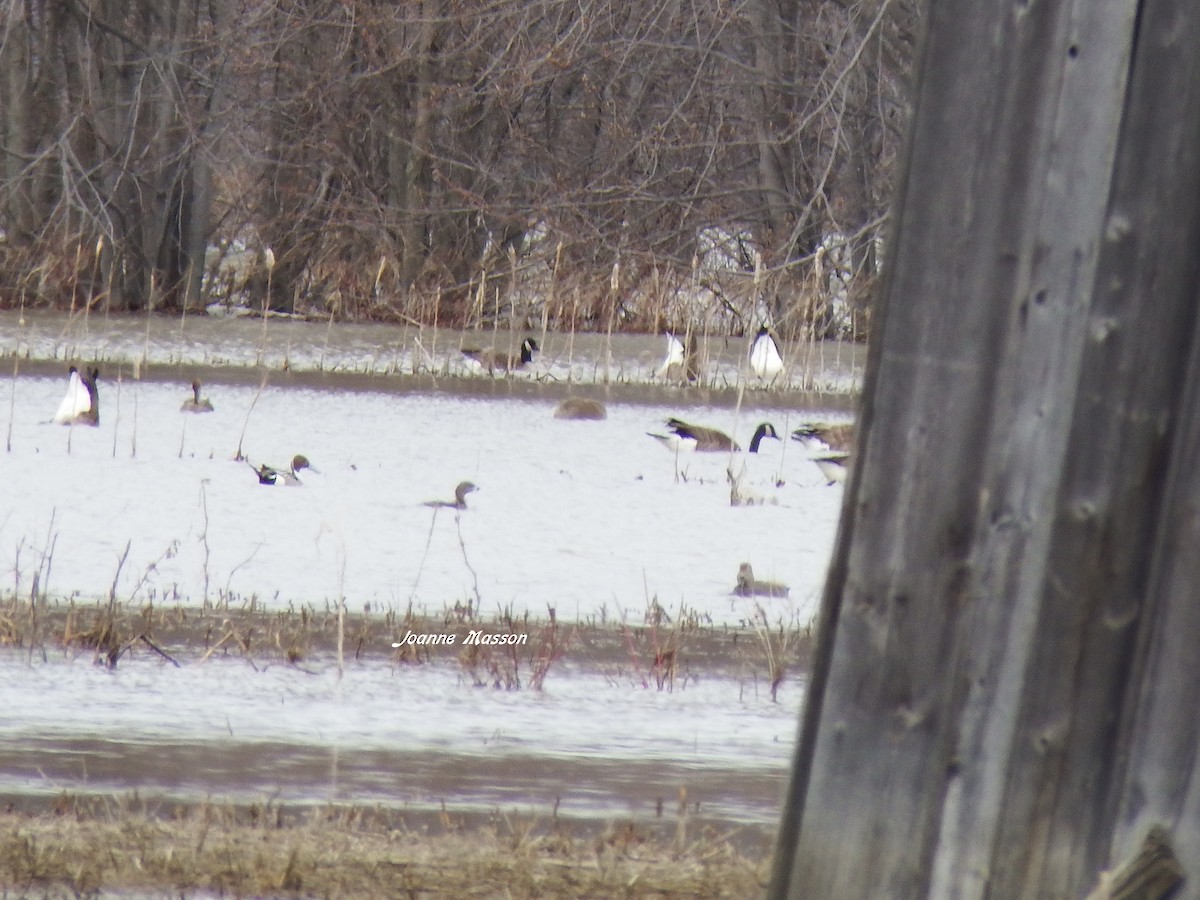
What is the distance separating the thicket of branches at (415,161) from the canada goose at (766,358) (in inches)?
64.0

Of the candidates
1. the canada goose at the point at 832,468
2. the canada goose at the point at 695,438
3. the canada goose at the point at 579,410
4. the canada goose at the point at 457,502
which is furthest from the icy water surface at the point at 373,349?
the canada goose at the point at 457,502

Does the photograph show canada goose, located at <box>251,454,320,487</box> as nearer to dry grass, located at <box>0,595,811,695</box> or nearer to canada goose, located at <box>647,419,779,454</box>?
canada goose, located at <box>647,419,779,454</box>

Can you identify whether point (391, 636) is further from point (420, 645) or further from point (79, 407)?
point (79, 407)

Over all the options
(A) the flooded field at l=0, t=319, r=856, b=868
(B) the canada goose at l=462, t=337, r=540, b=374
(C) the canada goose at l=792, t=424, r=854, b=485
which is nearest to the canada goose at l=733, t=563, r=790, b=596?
(A) the flooded field at l=0, t=319, r=856, b=868

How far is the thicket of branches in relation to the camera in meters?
20.0

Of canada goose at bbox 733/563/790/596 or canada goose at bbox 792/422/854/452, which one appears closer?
canada goose at bbox 733/563/790/596

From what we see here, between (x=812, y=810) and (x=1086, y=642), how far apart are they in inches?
22.7

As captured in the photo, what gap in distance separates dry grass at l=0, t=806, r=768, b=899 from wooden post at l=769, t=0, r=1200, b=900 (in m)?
1.00

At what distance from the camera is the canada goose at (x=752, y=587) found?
325 inches

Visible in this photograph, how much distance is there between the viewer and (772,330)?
1838 centimetres

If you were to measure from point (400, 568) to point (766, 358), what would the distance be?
340 inches

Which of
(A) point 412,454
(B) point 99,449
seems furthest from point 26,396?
(A) point 412,454

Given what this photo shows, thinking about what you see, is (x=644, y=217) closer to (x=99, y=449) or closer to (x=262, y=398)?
(x=262, y=398)

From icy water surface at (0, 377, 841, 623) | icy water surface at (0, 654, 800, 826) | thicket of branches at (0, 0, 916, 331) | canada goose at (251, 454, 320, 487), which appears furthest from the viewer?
thicket of branches at (0, 0, 916, 331)
